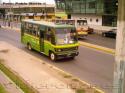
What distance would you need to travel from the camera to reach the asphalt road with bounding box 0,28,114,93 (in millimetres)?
14150

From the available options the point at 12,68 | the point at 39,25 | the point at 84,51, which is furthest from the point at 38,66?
the point at 84,51

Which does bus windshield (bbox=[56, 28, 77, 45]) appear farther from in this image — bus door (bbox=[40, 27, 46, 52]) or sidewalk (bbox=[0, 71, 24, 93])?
sidewalk (bbox=[0, 71, 24, 93])

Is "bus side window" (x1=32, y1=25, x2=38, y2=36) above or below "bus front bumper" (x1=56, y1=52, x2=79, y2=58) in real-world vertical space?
above

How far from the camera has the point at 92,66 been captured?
17.4 metres

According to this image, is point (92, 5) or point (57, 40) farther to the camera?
point (92, 5)

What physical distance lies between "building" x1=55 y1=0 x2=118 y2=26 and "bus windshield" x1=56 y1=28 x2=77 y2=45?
94.5 ft

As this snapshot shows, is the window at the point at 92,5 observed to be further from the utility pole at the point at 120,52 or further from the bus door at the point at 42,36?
the utility pole at the point at 120,52

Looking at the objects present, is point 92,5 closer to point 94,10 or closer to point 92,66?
point 94,10

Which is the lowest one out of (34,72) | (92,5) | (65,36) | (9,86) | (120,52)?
(34,72)

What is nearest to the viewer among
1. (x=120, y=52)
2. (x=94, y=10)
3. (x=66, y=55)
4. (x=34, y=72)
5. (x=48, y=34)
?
(x=120, y=52)

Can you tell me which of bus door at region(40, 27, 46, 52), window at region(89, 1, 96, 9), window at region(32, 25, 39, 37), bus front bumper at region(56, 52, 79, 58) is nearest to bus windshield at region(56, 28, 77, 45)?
bus front bumper at region(56, 52, 79, 58)

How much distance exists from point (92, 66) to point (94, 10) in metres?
36.7

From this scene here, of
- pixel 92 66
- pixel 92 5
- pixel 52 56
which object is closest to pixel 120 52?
pixel 92 66

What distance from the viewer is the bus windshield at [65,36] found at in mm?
18594
